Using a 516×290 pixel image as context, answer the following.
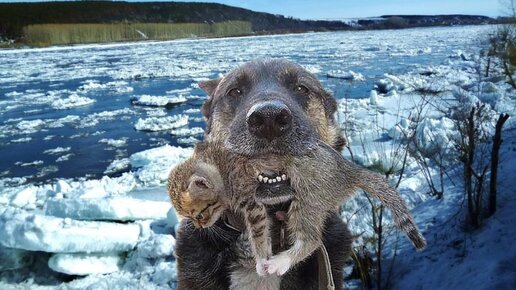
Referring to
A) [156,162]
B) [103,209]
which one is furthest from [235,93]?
[156,162]

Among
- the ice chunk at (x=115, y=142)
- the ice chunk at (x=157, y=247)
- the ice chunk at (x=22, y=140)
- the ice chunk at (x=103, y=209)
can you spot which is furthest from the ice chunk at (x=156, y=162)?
the ice chunk at (x=22, y=140)

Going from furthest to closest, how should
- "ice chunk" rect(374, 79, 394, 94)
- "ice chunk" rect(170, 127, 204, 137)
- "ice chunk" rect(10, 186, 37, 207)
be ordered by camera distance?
"ice chunk" rect(374, 79, 394, 94)
"ice chunk" rect(170, 127, 204, 137)
"ice chunk" rect(10, 186, 37, 207)

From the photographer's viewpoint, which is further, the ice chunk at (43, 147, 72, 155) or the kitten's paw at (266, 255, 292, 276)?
the ice chunk at (43, 147, 72, 155)

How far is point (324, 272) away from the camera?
1.70m

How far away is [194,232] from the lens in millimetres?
1978

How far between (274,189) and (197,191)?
0.24 meters

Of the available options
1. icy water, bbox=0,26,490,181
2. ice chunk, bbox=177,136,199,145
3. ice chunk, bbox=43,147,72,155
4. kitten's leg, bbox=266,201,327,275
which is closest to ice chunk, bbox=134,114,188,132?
icy water, bbox=0,26,490,181

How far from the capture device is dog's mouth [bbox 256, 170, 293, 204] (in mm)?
1409

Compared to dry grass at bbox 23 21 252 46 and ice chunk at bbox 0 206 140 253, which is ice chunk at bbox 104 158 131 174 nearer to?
ice chunk at bbox 0 206 140 253

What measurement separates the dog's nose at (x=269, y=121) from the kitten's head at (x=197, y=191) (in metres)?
0.20

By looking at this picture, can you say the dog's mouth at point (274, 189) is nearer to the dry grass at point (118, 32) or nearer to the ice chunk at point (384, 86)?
the ice chunk at point (384, 86)

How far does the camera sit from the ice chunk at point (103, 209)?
5953mm

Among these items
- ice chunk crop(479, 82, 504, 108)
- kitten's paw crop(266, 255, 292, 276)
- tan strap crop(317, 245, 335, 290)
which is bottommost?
ice chunk crop(479, 82, 504, 108)

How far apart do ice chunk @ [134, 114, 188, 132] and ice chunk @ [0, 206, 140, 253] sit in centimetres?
597
